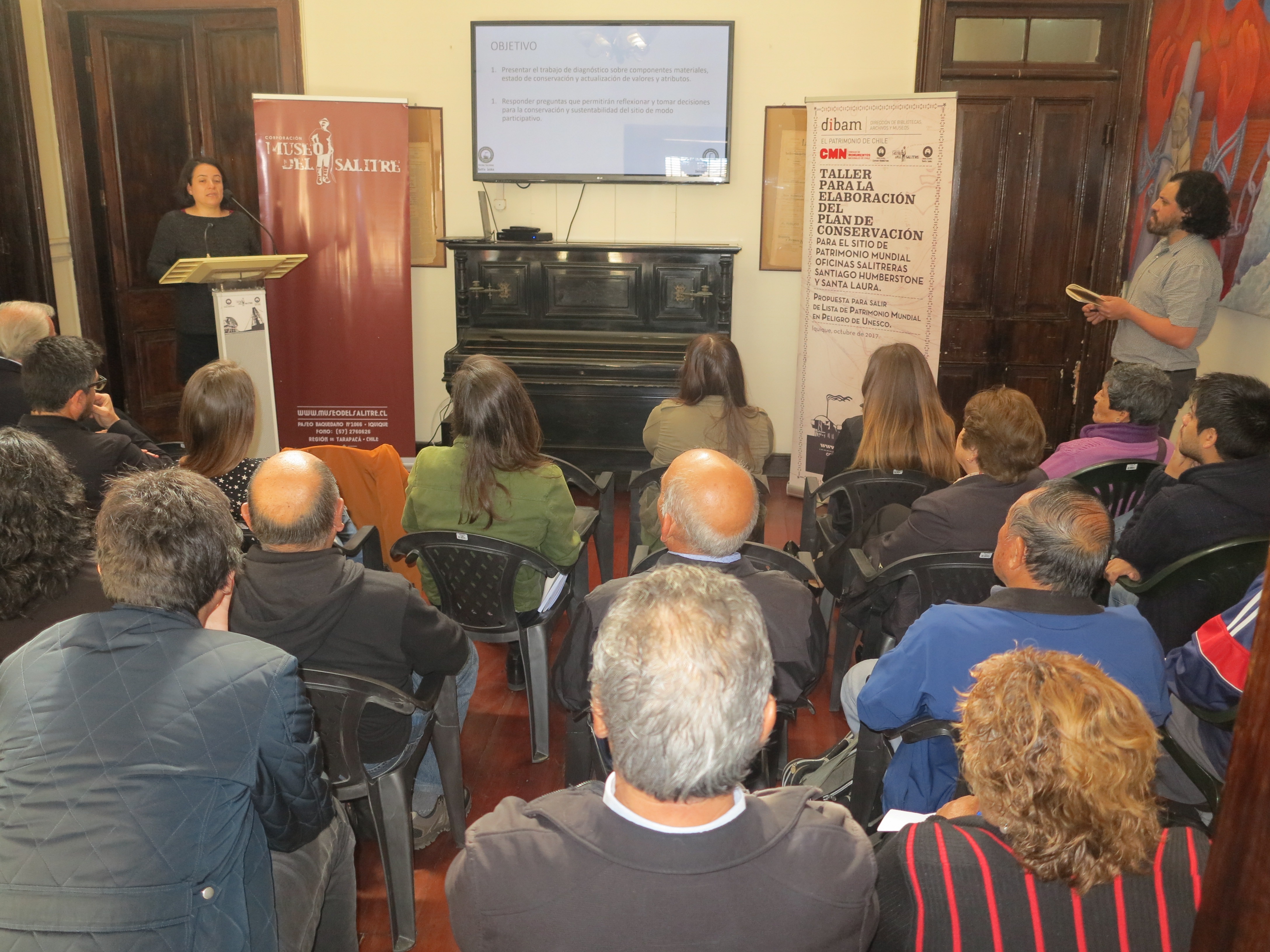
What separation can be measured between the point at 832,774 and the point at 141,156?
5.71m

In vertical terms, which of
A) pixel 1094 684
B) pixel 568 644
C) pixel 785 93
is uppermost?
pixel 785 93

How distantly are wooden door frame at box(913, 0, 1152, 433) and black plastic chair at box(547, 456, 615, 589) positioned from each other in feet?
10.3

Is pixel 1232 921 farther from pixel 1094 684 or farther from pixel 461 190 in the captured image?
pixel 461 190

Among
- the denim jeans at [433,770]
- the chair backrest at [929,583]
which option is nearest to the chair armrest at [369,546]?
the denim jeans at [433,770]

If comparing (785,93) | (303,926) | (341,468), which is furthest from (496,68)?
(303,926)

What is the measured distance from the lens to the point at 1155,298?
163 inches

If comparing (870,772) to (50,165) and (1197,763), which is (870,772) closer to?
(1197,763)

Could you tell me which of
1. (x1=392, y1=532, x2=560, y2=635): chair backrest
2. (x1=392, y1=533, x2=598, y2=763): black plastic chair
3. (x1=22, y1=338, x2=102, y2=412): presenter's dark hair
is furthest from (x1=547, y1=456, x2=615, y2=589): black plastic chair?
(x1=22, y1=338, x2=102, y2=412): presenter's dark hair

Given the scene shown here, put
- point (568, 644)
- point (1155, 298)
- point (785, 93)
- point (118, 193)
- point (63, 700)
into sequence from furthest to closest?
point (118, 193) → point (785, 93) → point (1155, 298) → point (568, 644) → point (63, 700)

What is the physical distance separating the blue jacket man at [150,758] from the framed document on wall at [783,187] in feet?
15.3

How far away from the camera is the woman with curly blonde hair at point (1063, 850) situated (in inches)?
44.3

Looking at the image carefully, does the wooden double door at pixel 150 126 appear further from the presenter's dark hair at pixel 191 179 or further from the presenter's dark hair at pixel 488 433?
the presenter's dark hair at pixel 488 433

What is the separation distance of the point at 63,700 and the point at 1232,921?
1.36 meters

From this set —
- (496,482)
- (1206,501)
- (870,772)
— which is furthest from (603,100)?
(870,772)
